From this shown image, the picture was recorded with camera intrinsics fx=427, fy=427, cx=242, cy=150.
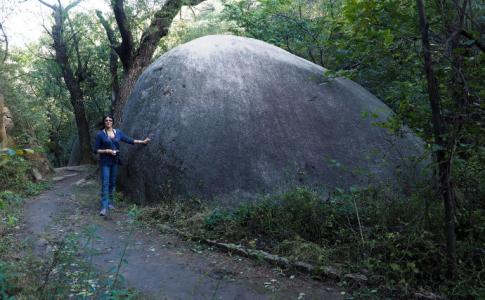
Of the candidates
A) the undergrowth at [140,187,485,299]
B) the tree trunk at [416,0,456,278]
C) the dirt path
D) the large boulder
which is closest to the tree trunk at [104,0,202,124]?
the large boulder

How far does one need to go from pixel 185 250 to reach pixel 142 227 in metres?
1.41

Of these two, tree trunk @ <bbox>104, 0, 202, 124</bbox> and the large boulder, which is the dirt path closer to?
the large boulder

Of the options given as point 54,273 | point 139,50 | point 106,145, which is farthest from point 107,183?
point 139,50

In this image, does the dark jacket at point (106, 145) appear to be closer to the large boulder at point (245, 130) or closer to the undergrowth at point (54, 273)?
the large boulder at point (245, 130)

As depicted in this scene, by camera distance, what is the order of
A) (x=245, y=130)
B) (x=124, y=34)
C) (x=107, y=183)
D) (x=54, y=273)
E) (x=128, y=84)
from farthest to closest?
(x=128, y=84), (x=124, y=34), (x=107, y=183), (x=245, y=130), (x=54, y=273)

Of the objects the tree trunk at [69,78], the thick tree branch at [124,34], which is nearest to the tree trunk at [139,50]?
the thick tree branch at [124,34]

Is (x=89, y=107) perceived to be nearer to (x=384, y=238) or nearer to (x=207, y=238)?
(x=207, y=238)

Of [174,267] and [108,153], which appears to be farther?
[108,153]

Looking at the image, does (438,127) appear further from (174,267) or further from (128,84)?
Answer: (128,84)

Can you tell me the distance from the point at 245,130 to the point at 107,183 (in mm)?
2901

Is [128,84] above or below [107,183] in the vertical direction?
above

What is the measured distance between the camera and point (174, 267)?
18.5 feet

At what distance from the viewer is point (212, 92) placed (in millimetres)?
8641

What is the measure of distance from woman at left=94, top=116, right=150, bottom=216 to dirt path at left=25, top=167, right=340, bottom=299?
51 centimetres
